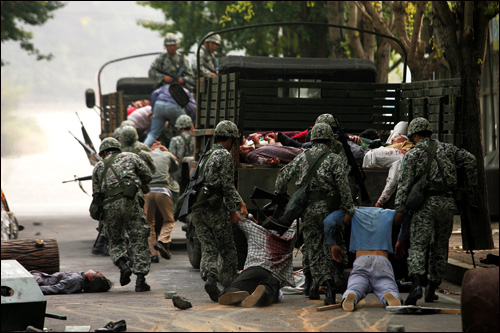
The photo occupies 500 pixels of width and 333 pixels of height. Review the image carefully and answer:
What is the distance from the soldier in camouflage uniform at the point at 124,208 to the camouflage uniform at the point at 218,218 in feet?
3.40

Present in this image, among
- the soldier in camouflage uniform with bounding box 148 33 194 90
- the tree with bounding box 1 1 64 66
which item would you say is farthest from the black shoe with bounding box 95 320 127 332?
the tree with bounding box 1 1 64 66

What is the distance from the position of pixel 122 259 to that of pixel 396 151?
3446 mm

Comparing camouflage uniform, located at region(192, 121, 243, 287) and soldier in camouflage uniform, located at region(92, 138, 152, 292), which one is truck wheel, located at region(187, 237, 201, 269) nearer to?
soldier in camouflage uniform, located at region(92, 138, 152, 292)

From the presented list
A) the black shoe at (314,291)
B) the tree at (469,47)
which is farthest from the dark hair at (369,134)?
the black shoe at (314,291)

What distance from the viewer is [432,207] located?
9.01 m

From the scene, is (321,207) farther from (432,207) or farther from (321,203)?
(432,207)

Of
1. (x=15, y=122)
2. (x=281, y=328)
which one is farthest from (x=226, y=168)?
(x=15, y=122)

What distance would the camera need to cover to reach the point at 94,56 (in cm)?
13325

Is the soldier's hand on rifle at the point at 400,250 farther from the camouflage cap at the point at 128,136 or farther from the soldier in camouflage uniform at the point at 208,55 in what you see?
the soldier in camouflage uniform at the point at 208,55

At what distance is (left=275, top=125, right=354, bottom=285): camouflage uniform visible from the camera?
9.16m

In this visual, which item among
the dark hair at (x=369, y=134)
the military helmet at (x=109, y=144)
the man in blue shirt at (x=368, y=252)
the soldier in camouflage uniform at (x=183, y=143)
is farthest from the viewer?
the soldier in camouflage uniform at (x=183, y=143)

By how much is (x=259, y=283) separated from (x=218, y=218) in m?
0.99

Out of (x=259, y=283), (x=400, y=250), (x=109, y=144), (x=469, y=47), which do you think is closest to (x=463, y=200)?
(x=400, y=250)

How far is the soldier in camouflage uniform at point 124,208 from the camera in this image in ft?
35.0
